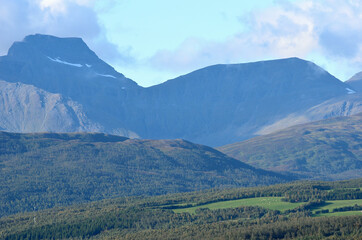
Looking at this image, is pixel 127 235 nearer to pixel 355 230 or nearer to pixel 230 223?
pixel 230 223

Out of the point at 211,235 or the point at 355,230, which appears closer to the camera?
the point at 355,230

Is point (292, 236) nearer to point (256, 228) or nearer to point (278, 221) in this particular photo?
point (256, 228)

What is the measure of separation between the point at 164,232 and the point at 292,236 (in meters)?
38.1

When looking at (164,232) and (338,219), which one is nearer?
(338,219)

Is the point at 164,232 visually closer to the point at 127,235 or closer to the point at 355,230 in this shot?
the point at 127,235

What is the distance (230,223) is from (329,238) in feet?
142

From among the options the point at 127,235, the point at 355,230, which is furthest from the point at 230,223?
the point at 355,230

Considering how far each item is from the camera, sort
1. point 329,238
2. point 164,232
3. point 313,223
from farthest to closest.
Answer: point 164,232, point 313,223, point 329,238

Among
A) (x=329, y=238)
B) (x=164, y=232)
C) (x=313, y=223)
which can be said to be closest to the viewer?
(x=329, y=238)

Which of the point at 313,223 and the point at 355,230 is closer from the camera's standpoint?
the point at 355,230

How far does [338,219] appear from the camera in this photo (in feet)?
589

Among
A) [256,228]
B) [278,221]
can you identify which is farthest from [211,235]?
[278,221]

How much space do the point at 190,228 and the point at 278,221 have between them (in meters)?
23.0

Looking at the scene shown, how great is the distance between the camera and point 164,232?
193m
